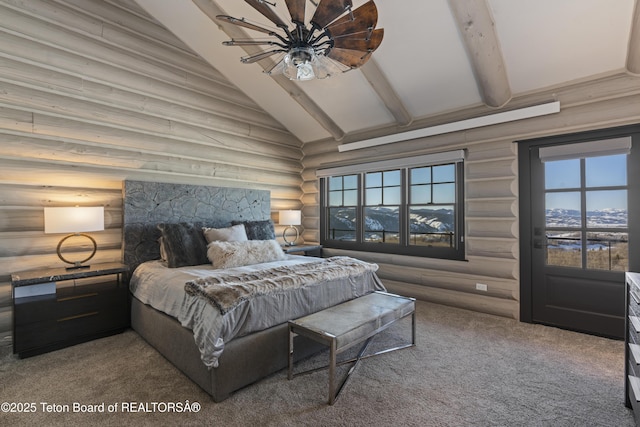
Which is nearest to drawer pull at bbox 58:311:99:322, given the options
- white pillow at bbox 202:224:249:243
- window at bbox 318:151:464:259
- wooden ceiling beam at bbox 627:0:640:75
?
white pillow at bbox 202:224:249:243

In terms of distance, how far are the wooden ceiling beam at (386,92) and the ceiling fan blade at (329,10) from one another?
1775 millimetres

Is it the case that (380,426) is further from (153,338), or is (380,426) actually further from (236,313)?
(153,338)

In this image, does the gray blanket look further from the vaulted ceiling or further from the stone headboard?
the vaulted ceiling

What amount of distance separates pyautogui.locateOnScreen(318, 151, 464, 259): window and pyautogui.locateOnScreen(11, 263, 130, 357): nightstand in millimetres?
3333

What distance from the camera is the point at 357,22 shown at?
2.00m

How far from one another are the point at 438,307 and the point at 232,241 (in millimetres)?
2804

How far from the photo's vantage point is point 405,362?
2529 mm

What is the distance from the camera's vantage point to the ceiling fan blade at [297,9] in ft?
6.19

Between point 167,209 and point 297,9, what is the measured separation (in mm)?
2945

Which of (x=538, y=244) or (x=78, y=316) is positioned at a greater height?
(x=538, y=244)

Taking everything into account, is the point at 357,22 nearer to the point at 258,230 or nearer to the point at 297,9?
the point at 297,9

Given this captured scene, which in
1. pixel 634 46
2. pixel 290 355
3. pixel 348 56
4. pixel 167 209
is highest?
pixel 634 46

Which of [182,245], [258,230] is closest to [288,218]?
[258,230]

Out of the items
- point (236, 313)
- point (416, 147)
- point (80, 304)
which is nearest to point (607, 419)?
point (236, 313)
